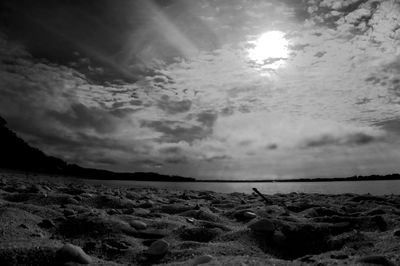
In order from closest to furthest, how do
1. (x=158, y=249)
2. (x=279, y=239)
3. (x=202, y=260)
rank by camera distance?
(x=202, y=260), (x=158, y=249), (x=279, y=239)

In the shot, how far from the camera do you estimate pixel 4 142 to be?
4400cm

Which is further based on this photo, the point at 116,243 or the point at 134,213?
the point at 134,213

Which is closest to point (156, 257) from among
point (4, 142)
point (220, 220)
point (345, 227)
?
point (220, 220)

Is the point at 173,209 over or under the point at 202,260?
over

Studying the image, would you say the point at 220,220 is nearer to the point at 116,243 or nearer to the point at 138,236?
the point at 138,236

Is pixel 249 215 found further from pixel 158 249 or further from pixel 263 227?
pixel 158 249

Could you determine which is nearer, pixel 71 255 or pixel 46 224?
pixel 71 255

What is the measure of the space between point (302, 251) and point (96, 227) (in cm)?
248

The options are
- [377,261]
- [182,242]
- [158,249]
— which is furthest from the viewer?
[182,242]

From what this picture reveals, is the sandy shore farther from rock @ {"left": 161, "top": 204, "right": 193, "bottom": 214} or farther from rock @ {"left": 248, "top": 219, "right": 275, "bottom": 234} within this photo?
rock @ {"left": 161, "top": 204, "right": 193, "bottom": 214}

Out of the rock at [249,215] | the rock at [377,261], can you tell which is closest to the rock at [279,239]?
the rock at [377,261]

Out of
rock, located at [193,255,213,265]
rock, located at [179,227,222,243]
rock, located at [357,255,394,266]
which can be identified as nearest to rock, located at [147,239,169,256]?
rock, located at [193,255,213,265]

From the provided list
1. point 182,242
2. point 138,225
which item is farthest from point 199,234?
point 138,225

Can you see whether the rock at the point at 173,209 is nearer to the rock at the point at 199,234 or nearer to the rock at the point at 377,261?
the rock at the point at 199,234
